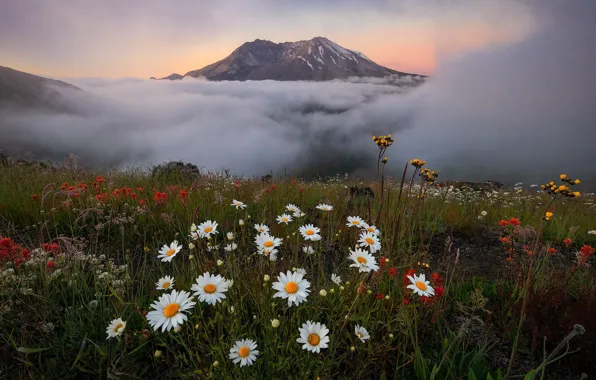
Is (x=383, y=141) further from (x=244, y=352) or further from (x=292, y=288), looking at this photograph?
(x=244, y=352)

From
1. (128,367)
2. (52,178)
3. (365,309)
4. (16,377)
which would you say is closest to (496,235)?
(365,309)

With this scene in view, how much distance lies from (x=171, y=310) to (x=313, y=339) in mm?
597

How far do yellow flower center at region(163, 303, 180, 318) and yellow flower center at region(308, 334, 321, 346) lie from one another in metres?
0.56

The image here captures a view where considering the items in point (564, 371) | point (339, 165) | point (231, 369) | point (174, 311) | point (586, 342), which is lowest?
point (339, 165)

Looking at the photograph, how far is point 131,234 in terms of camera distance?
400 cm

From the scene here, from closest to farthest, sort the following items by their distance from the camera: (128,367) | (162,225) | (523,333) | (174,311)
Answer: (174,311), (128,367), (523,333), (162,225)

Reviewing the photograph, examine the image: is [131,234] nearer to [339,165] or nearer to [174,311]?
[174,311]

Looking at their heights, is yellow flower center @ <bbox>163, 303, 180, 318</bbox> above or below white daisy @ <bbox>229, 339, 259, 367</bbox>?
above

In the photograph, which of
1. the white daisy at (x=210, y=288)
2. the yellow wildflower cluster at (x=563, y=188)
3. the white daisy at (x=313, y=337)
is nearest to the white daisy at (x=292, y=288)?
the white daisy at (x=313, y=337)

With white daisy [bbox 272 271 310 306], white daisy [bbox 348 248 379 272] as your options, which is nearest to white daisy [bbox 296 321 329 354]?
white daisy [bbox 272 271 310 306]

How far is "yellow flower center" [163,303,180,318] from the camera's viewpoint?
1.36 meters

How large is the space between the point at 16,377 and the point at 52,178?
523cm

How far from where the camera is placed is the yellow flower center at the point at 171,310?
1363 mm

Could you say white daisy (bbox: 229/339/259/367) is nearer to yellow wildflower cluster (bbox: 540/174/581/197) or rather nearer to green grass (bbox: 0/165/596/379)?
green grass (bbox: 0/165/596/379)
